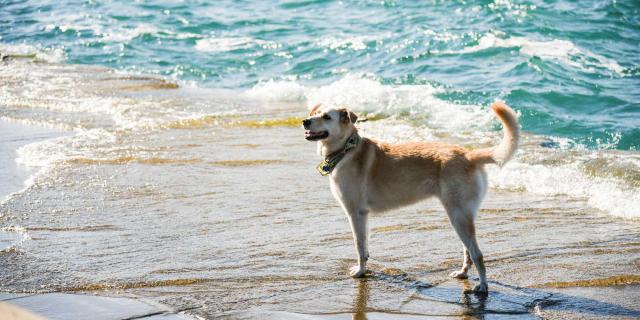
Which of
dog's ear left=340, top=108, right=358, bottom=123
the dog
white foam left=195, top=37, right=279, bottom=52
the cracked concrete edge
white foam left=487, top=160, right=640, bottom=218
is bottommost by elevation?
white foam left=195, top=37, right=279, bottom=52

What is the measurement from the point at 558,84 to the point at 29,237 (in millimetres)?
10725

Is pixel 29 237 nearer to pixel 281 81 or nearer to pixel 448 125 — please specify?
pixel 448 125

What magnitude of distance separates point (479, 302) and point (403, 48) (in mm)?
13611

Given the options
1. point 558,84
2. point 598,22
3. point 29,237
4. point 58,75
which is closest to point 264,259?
point 29,237

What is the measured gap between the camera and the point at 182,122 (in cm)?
1298

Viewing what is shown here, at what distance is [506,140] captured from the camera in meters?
6.00

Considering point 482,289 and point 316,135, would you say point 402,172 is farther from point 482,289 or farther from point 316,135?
point 482,289

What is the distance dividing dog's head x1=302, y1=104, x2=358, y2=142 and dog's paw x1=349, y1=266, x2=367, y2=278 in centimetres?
108

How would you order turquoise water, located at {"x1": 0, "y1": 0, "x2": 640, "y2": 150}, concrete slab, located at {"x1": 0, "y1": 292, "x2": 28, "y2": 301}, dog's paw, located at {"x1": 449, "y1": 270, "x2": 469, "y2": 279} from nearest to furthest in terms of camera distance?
concrete slab, located at {"x1": 0, "y1": 292, "x2": 28, "y2": 301}, dog's paw, located at {"x1": 449, "y1": 270, "x2": 469, "y2": 279}, turquoise water, located at {"x1": 0, "y1": 0, "x2": 640, "y2": 150}

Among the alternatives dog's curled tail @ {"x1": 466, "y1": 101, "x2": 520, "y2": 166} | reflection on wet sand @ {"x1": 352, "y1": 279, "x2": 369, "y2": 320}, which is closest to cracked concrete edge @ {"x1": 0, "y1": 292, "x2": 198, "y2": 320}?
reflection on wet sand @ {"x1": 352, "y1": 279, "x2": 369, "y2": 320}

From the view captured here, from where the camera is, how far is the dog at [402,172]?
19.6 feet

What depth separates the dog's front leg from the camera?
632cm

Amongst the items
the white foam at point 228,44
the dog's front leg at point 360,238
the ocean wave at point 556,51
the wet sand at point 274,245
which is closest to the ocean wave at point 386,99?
the wet sand at point 274,245

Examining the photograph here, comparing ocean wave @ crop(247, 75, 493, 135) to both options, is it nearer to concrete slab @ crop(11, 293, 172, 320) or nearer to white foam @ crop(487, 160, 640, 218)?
white foam @ crop(487, 160, 640, 218)
